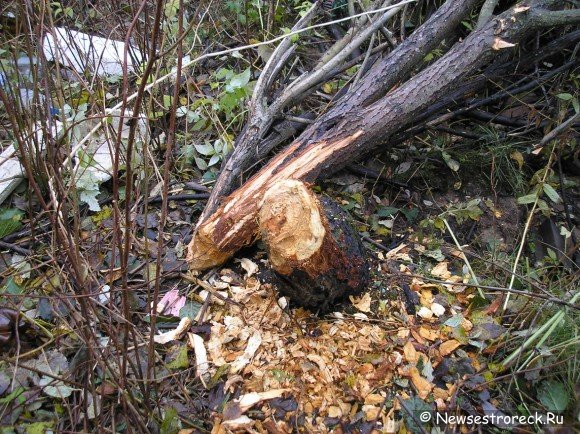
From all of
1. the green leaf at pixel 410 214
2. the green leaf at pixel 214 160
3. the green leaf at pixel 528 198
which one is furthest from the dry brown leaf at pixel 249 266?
the green leaf at pixel 528 198

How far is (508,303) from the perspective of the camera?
2180 millimetres

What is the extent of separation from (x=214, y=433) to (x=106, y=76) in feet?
8.41

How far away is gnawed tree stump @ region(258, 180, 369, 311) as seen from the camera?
187 centimetres

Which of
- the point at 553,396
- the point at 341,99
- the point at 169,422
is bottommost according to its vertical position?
the point at 553,396

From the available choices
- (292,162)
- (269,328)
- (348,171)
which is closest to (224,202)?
(292,162)

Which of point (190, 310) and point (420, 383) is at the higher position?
point (190, 310)

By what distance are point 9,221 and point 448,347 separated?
227 cm

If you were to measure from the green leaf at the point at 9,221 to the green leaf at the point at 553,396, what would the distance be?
2.59 m

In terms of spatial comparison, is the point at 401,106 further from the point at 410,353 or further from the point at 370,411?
the point at 370,411

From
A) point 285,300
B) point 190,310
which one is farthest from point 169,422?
point 285,300

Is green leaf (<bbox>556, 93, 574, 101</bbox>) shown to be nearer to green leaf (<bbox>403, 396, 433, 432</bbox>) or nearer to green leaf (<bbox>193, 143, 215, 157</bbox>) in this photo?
green leaf (<bbox>403, 396, 433, 432</bbox>)

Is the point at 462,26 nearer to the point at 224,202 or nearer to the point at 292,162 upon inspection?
the point at 292,162

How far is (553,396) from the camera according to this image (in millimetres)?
1803

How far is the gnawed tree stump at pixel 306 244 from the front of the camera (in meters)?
1.87
